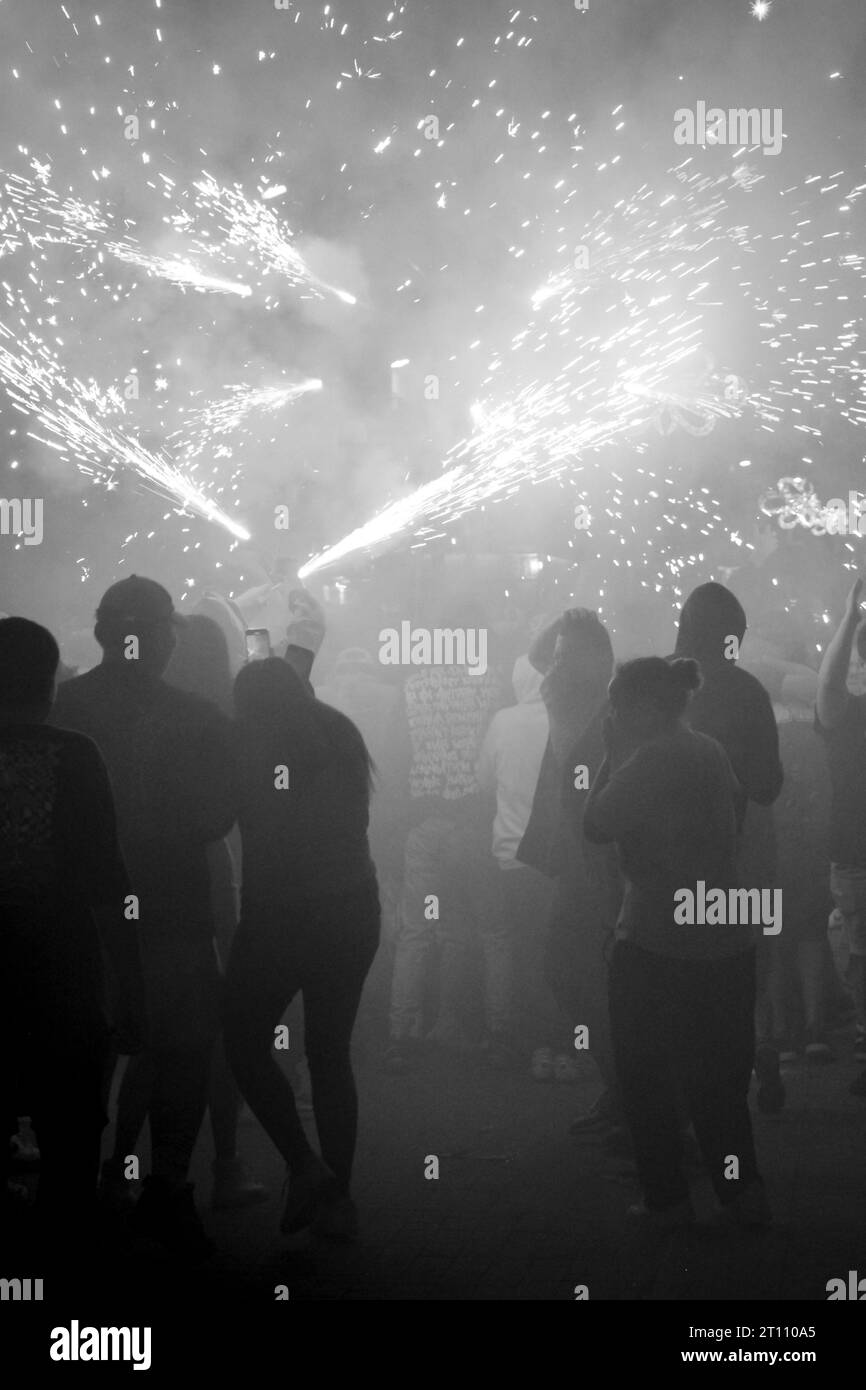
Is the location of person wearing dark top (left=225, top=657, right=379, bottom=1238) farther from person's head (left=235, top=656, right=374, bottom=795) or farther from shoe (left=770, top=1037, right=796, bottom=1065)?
shoe (left=770, top=1037, right=796, bottom=1065)

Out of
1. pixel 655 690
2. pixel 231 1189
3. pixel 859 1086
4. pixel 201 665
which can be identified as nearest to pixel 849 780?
pixel 859 1086

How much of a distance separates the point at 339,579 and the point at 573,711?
7.64 meters

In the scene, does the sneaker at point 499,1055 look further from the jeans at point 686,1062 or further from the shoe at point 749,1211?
the shoe at point 749,1211

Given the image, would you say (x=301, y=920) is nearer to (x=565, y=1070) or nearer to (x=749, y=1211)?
(x=749, y=1211)

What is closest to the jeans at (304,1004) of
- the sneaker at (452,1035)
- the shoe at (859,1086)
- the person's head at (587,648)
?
the person's head at (587,648)

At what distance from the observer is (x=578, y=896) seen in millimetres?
6238

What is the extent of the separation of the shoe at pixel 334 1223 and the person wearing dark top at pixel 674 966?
934 mm

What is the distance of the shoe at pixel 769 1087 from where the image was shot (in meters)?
6.01

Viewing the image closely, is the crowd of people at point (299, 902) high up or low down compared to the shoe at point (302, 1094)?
up

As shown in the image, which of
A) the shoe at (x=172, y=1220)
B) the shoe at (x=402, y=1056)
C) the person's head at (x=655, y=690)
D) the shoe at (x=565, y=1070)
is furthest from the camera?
the shoe at (x=402, y=1056)

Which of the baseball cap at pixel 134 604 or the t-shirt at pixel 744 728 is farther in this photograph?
the t-shirt at pixel 744 728

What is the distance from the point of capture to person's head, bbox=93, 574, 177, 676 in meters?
4.72

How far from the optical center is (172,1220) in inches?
171

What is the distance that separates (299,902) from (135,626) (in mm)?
1024
